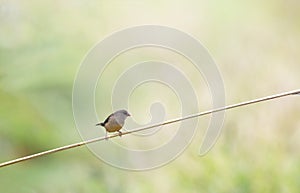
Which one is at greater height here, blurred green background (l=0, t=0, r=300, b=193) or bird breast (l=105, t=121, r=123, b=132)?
blurred green background (l=0, t=0, r=300, b=193)

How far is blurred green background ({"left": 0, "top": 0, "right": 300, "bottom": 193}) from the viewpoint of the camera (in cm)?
102

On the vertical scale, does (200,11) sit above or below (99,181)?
above

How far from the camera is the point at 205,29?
1.20m

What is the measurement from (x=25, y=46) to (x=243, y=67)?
1.50ft

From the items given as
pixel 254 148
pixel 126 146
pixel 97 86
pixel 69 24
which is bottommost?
pixel 254 148

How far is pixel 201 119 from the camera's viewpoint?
117 cm

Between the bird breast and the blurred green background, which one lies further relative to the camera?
the blurred green background

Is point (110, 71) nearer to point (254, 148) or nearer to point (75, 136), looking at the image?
point (75, 136)

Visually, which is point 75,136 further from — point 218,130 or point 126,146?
point 218,130

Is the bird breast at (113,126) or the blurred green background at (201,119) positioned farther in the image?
the blurred green background at (201,119)

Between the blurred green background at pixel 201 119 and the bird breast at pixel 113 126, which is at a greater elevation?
the blurred green background at pixel 201 119

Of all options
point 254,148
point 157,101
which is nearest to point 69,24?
point 157,101

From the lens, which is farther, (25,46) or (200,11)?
(200,11)

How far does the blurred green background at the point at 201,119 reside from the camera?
1021 mm
